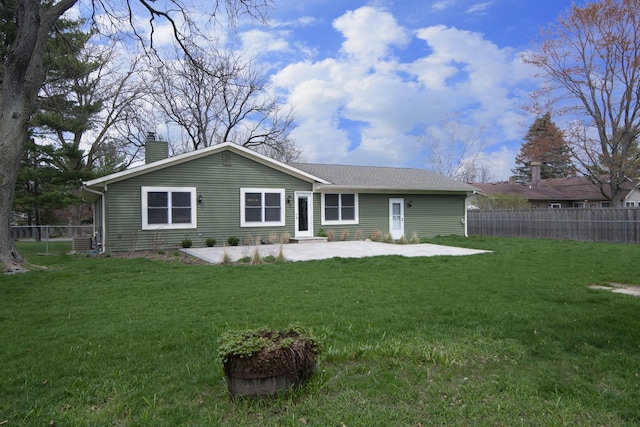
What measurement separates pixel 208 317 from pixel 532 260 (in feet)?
29.9

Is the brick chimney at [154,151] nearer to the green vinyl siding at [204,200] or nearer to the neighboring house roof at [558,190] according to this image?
the green vinyl siding at [204,200]

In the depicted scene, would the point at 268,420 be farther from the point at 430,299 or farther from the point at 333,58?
the point at 333,58

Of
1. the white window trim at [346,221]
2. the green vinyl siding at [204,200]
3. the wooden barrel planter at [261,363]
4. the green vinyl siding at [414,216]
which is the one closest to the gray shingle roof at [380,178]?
the green vinyl siding at [414,216]

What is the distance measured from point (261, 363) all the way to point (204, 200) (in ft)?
43.0

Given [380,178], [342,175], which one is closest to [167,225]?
[342,175]

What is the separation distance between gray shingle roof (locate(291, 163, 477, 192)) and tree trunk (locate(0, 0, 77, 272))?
33.8 ft

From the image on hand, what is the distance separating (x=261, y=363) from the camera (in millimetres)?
2949

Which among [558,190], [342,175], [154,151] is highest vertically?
[154,151]

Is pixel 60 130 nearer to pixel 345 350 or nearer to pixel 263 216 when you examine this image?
pixel 263 216

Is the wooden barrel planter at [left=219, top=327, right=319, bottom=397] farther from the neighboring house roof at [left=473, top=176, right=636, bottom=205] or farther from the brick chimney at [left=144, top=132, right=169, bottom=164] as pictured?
the neighboring house roof at [left=473, top=176, right=636, bottom=205]

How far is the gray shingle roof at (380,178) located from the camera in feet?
61.4

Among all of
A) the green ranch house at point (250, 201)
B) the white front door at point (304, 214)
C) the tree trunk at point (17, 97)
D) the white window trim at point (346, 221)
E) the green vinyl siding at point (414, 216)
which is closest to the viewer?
the tree trunk at point (17, 97)

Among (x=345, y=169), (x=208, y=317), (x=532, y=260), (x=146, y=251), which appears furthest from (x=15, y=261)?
(x=345, y=169)

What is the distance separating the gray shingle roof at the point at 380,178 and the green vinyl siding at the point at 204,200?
2332 millimetres
